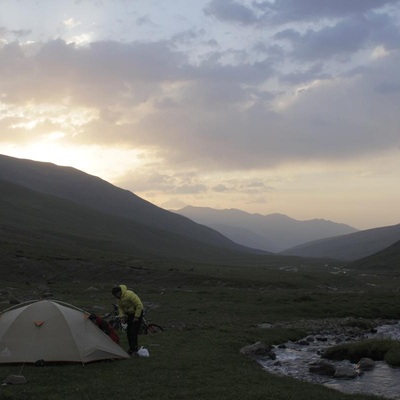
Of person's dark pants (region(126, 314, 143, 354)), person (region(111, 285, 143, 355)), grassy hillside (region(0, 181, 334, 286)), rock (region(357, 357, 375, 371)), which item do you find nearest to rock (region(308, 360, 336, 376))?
rock (region(357, 357, 375, 371))

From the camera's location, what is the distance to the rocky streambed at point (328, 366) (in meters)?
18.2

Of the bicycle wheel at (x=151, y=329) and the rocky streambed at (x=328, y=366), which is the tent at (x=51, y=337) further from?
the rocky streambed at (x=328, y=366)

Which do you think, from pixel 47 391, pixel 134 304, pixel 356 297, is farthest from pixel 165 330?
pixel 356 297

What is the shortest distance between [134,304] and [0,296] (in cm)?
2639

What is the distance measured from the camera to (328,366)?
20.2m

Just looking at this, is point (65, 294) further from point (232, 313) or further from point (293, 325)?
point (293, 325)

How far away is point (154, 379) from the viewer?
16.4 meters

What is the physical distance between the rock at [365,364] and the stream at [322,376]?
20cm

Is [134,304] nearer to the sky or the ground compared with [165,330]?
nearer to the sky

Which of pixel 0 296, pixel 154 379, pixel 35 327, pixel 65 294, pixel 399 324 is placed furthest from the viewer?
pixel 65 294

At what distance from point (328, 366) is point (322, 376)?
700mm

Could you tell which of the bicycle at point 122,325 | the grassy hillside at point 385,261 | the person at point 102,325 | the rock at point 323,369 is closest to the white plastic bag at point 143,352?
the person at point 102,325

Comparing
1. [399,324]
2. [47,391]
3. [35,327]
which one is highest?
[35,327]

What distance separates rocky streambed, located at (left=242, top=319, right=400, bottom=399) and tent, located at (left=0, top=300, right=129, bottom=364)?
7298mm
